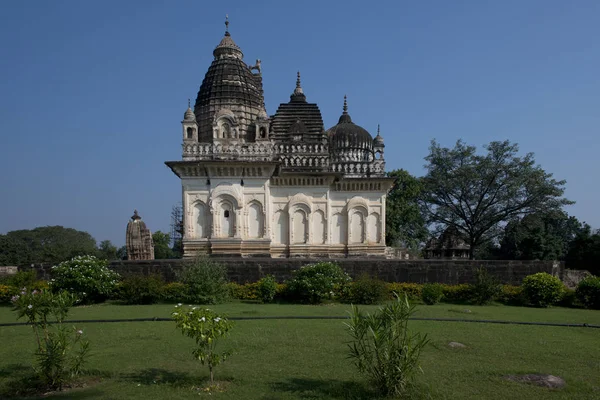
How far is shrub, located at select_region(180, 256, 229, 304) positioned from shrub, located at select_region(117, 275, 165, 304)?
90 cm

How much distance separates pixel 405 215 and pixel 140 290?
81.5 ft

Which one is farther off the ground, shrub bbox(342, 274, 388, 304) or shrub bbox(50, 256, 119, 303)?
shrub bbox(50, 256, 119, 303)

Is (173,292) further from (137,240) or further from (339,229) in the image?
(339,229)

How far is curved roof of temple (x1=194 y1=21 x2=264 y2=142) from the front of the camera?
21.9m

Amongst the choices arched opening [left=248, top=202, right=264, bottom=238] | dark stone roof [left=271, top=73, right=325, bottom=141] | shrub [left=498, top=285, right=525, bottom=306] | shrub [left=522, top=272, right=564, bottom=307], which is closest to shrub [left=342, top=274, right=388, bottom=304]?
shrub [left=498, top=285, right=525, bottom=306]

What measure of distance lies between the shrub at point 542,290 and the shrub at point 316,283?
587 centimetres

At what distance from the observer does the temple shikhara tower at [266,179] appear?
20312mm

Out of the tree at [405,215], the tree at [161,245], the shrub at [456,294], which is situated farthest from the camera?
the tree at [161,245]

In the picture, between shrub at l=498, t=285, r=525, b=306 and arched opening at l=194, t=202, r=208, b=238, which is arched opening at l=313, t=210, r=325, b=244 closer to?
arched opening at l=194, t=202, r=208, b=238

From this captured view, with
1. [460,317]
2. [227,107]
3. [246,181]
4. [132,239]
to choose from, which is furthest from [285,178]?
[460,317]

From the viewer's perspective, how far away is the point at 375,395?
17.5 feet

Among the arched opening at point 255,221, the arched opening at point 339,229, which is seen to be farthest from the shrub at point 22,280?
the arched opening at point 339,229

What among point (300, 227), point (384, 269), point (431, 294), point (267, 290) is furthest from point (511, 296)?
point (300, 227)

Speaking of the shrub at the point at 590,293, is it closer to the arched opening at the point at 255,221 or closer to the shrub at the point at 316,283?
the shrub at the point at 316,283
